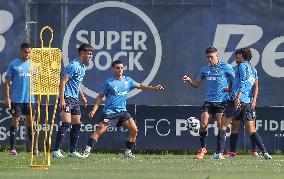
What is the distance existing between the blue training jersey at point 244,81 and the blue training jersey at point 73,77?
3.01m

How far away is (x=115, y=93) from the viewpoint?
1906 cm

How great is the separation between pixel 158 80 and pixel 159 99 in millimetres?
427

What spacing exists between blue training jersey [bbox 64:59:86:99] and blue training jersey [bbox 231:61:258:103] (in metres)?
3.01

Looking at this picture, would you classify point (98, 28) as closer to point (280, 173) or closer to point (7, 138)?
point (7, 138)

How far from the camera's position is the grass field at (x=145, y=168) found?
44.5 ft

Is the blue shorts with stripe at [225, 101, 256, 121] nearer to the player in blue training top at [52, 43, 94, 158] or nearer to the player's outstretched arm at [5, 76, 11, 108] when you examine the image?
the player in blue training top at [52, 43, 94, 158]

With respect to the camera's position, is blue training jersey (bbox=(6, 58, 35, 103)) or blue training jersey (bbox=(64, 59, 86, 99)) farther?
blue training jersey (bbox=(6, 58, 35, 103))

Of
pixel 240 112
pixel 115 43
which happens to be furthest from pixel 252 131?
pixel 115 43

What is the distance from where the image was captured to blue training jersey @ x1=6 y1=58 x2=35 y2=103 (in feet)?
65.8

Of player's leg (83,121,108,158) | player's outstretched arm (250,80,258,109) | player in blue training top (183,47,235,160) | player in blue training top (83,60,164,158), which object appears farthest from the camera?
player's outstretched arm (250,80,258,109)

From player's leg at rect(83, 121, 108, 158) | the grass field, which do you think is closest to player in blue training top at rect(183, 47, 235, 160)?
the grass field

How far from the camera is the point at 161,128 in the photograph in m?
21.6

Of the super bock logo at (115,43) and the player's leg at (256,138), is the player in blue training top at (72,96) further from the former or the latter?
the player's leg at (256,138)

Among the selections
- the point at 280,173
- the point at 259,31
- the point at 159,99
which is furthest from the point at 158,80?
the point at 280,173
